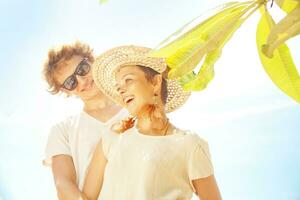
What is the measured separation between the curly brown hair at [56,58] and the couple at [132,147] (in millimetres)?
→ 132

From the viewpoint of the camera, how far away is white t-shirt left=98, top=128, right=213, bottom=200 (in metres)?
1.20

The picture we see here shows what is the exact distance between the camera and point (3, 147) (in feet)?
6.89

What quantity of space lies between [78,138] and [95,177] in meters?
0.21

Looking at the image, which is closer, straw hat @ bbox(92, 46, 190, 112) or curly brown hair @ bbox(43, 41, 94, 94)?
straw hat @ bbox(92, 46, 190, 112)

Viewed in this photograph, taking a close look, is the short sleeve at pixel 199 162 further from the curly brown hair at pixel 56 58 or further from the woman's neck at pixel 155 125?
the curly brown hair at pixel 56 58

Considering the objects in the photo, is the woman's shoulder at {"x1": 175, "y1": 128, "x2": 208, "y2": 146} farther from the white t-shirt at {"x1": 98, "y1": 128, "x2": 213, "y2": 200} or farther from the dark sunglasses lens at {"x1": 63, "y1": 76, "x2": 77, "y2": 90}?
the dark sunglasses lens at {"x1": 63, "y1": 76, "x2": 77, "y2": 90}

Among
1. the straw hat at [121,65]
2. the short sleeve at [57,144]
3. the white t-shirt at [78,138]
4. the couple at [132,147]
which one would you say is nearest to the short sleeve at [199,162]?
the couple at [132,147]

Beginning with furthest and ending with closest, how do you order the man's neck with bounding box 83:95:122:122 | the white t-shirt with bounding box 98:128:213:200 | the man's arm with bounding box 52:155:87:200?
the man's neck with bounding box 83:95:122:122 → the man's arm with bounding box 52:155:87:200 → the white t-shirt with bounding box 98:128:213:200

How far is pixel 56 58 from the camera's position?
5.09ft

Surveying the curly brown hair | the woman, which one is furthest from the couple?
the curly brown hair

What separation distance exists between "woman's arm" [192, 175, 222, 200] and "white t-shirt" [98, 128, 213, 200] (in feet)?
0.04

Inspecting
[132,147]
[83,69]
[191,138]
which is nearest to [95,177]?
[132,147]

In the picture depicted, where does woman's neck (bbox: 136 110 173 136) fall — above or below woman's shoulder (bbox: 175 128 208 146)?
above

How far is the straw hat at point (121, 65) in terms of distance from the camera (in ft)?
4.25
